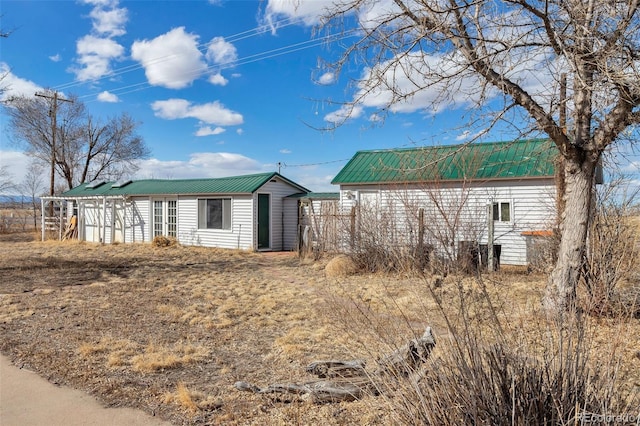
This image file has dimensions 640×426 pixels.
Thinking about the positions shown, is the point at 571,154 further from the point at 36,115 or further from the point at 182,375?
the point at 36,115

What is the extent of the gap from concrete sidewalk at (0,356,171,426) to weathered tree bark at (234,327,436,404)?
89 centimetres

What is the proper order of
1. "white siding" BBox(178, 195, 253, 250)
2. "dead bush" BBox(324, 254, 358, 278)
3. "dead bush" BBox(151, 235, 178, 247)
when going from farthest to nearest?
"dead bush" BBox(151, 235, 178, 247), "white siding" BBox(178, 195, 253, 250), "dead bush" BBox(324, 254, 358, 278)

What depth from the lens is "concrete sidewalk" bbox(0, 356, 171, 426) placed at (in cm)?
305

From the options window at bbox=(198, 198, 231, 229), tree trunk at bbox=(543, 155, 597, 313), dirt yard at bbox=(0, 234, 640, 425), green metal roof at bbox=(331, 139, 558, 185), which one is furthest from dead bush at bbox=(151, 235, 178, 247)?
tree trunk at bbox=(543, 155, 597, 313)

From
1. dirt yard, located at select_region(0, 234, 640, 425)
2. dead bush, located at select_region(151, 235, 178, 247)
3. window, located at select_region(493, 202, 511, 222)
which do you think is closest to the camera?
dirt yard, located at select_region(0, 234, 640, 425)

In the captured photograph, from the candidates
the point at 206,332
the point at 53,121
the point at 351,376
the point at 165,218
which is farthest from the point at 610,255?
the point at 53,121

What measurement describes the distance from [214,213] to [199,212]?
813mm

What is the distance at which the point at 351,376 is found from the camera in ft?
11.5

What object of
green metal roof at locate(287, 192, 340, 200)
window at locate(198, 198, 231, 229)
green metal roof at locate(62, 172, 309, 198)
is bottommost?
window at locate(198, 198, 231, 229)

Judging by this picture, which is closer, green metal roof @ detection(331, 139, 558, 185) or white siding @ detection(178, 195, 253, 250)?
green metal roof @ detection(331, 139, 558, 185)

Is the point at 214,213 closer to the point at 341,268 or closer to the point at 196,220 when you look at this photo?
the point at 196,220

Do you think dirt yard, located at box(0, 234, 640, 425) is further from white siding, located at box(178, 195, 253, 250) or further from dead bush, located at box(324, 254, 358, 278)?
white siding, located at box(178, 195, 253, 250)

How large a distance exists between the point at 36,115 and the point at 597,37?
3174 centimetres

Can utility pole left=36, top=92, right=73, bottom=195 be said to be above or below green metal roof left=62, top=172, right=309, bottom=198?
above
